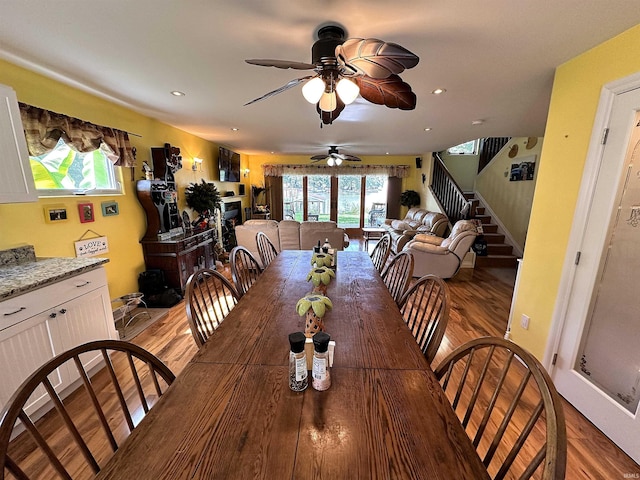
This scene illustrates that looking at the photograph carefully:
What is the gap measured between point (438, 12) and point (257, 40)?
1001mm

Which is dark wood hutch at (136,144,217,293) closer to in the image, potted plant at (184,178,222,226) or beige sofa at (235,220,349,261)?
potted plant at (184,178,222,226)

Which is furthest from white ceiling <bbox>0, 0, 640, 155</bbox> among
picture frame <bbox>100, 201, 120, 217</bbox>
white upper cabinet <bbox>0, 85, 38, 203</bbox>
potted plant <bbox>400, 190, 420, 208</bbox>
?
potted plant <bbox>400, 190, 420, 208</bbox>

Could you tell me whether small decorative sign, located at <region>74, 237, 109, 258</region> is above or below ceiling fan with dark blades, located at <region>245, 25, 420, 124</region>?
below

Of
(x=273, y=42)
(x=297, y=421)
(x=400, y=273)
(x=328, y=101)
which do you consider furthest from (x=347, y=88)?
(x=297, y=421)

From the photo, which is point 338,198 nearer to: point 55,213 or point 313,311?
point 55,213

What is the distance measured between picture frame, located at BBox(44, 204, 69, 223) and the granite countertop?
30 centimetres

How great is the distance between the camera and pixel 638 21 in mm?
1363

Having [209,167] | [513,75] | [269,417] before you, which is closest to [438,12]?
[513,75]

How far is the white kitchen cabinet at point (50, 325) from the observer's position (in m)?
1.42

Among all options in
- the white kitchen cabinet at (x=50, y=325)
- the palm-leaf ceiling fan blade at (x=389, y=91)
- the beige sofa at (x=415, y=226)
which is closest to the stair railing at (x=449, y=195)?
the beige sofa at (x=415, y=226)

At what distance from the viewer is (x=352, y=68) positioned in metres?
1.28

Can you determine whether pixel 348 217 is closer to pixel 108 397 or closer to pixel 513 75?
pixel 513 75

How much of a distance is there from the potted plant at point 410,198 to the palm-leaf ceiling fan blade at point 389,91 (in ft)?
19.1

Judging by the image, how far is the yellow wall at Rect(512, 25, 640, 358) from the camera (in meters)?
1.55
